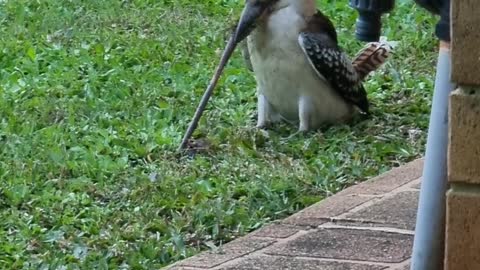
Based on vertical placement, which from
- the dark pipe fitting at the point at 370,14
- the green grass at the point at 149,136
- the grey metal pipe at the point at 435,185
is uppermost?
the dark pipe fitting at the point at 370,14

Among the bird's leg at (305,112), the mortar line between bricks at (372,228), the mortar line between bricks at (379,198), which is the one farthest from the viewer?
the bird's leg at (305,112)

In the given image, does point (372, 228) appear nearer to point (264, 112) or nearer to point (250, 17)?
point (250, 17)

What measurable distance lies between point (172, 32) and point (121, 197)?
3211 millimetres

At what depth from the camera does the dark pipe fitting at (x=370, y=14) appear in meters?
3.06

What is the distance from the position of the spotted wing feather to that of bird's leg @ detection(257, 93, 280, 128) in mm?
334

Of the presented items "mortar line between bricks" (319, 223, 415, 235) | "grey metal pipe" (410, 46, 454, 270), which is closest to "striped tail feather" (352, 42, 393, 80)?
"mortar line between bricks" (319, 223, 415, 235)

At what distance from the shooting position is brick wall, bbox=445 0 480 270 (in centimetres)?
220

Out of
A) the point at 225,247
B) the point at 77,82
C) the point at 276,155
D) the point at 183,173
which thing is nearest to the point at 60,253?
the point at 225,247

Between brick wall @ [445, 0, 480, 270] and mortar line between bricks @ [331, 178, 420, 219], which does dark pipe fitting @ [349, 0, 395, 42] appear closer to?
brick wall @ [445, 0, 480, 270]

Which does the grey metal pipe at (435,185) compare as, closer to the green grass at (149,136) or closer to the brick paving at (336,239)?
the brick paving at (336,239)

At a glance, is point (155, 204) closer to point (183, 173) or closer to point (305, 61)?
point (183, 173)

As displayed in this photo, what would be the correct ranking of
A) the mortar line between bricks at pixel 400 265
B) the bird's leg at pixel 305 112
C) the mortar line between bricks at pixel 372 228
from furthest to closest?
the bird's leg at pixel 305 112 < the mortar line between bricks at pixel 372 228 < the mortar line between bricks at pixel 400 265

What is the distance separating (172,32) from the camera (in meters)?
8.14

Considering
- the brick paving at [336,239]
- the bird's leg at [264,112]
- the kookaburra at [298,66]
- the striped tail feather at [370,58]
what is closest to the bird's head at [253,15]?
the kookaburra at [298,66]
